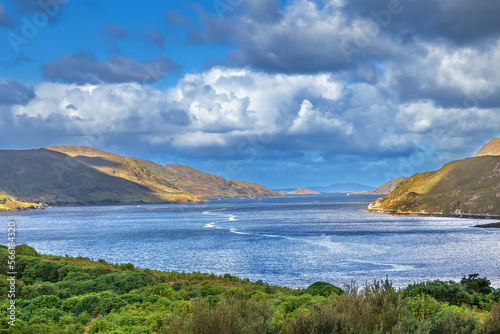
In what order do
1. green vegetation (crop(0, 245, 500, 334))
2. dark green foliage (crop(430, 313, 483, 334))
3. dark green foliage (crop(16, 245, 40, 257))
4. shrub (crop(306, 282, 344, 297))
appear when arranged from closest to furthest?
green vegetation (crop(0, 245, 500, 334)) < dark green foliage (crop(430, 313, 483, 334)) < shrub (crop(306, 282, 344, 297)) < dark green foliage (crop(16, 245, 40, 257))

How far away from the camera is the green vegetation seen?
11.5 metres

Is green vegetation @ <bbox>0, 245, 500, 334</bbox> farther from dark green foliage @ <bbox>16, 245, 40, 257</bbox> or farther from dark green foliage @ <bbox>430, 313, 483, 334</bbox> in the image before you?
dark green foliage @ <bbox>16, 245, 40, 257</bbox>

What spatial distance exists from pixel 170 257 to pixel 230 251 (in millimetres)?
13460

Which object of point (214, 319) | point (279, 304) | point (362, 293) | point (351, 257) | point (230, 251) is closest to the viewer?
point (214, 319)

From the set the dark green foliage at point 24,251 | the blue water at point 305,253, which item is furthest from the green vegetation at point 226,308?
the blue water at point 305,253

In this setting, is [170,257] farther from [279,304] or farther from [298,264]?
[279,304]

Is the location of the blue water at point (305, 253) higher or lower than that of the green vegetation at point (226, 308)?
lower

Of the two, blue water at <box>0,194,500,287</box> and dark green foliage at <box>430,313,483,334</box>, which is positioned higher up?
dark green foliage at <box>430,313,483,334</box>

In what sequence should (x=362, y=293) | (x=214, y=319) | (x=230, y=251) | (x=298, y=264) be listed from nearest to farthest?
(x=214, y=319) → (x=362, y=293) → (x=298, y=264) → (x=230, y=251)

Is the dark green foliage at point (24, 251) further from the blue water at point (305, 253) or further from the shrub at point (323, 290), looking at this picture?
the shrub at point (323, 290)

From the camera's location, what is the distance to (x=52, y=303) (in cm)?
2778

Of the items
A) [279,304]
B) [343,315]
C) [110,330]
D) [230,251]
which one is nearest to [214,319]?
[343,315]

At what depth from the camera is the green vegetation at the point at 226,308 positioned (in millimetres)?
11500

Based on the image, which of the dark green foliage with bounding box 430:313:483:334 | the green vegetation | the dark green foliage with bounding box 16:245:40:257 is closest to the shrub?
the green vegetation
